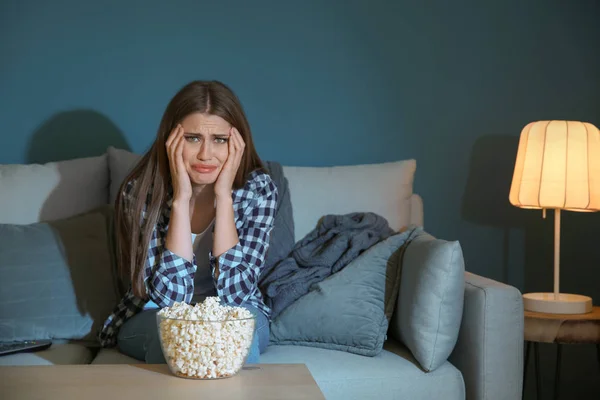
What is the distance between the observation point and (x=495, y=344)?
2.04 metres

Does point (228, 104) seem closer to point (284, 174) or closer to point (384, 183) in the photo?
point (284, 174)

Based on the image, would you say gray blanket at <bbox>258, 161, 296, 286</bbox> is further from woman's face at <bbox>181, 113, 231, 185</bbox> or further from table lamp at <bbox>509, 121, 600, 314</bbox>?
table lamp at <bbox>509, 121, 600, 314</bbox>

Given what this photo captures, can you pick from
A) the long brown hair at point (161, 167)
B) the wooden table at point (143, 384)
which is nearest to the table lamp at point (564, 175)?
the long brown hair at point (161, 167)

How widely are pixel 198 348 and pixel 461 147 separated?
1873 mm

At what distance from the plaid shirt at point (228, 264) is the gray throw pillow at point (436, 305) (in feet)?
1.37

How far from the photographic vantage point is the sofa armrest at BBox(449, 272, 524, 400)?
2.04m

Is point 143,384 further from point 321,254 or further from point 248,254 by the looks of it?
point 321,254

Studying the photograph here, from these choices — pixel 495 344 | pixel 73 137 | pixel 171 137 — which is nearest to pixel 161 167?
pixel 171 137

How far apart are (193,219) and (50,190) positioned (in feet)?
1.69

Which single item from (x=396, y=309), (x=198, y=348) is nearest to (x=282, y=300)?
(x=396, y=309)

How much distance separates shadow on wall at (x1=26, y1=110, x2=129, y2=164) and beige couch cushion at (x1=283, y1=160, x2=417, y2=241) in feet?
2.32

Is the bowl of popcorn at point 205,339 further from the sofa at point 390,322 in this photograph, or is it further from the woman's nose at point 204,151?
the woman's nose at point 204,151

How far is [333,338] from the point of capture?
2166mm

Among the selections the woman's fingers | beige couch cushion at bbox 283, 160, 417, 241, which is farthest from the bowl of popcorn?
beige couch cushion at bbox 283, 160, 417, 241
